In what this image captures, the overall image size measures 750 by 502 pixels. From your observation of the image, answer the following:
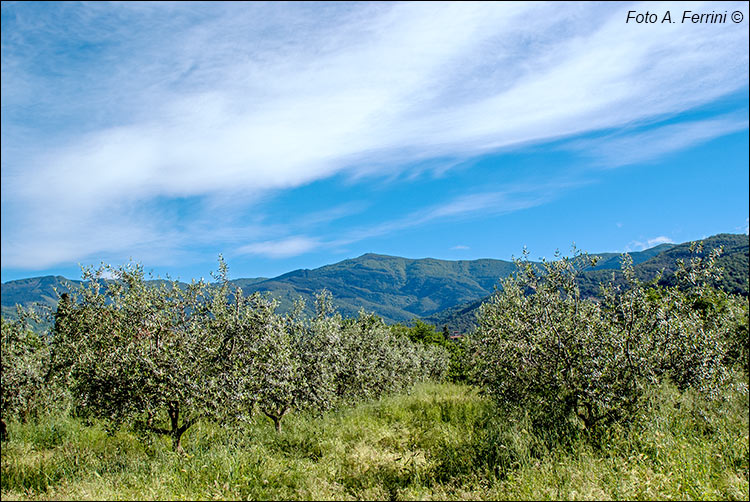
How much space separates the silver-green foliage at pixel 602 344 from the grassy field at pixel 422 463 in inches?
38.8

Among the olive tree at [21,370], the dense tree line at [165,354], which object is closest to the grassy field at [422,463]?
the dense tree line at [165,354]

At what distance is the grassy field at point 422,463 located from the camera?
9773mm

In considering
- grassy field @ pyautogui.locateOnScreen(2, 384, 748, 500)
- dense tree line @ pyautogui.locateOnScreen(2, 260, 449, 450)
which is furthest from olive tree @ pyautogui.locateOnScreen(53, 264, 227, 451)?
grassy field @ pyautogui.locateOnScreen(2, 384, 748, 500)

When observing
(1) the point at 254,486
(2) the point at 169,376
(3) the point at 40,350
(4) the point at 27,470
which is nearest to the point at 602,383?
(1) the point at 254,486

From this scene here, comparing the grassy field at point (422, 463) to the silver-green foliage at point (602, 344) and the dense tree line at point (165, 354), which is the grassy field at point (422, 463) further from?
the dense tree line at point (165, 354)

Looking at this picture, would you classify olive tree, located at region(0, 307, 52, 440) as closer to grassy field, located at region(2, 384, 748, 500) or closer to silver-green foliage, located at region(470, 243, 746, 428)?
grassy field, located at region(2, 384, 748, 500)

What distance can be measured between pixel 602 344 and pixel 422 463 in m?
7.10

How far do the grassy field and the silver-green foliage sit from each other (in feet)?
Result: 3.23

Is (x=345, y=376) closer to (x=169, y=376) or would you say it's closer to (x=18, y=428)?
(x=169, y=376)

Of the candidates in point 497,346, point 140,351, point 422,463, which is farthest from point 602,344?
point 140,351

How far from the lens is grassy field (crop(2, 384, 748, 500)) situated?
9773mm

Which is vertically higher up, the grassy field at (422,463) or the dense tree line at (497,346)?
the dense tree line at (497,346)

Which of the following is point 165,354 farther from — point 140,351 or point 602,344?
point 602,344

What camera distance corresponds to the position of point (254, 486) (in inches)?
423
